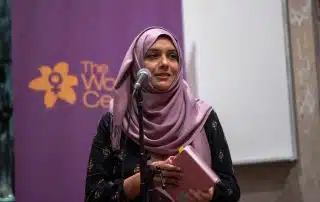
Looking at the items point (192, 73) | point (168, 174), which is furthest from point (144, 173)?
point (192, 73)

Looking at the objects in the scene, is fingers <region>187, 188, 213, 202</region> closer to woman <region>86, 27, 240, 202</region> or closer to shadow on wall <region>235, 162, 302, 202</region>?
woman <region>86, 27, 240, 202</region>

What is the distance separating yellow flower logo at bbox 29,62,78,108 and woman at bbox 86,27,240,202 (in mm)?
423

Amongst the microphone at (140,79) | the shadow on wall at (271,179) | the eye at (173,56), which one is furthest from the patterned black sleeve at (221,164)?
the shadow on wall at (271,179)

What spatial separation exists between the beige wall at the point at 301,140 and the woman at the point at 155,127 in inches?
28.2

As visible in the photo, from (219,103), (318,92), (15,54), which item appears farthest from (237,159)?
(15,54)

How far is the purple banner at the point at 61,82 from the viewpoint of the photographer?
1.75 metres

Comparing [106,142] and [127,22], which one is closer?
[106,142]

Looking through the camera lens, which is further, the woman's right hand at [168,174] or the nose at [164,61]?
the nose at [164,61]

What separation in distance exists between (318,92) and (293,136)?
0.90 feet

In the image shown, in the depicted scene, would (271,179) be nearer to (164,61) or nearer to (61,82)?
(164,61)

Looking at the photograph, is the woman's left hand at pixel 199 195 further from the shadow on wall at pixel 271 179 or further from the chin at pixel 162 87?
the shadow on wall at pixel 271 179

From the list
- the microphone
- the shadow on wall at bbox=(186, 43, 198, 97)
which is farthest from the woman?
the shadow on wall at bbox=(186, 43, 198, 97)

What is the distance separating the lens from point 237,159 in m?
2.01

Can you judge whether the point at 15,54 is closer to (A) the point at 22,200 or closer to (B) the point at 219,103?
(A) the point at 22,200
